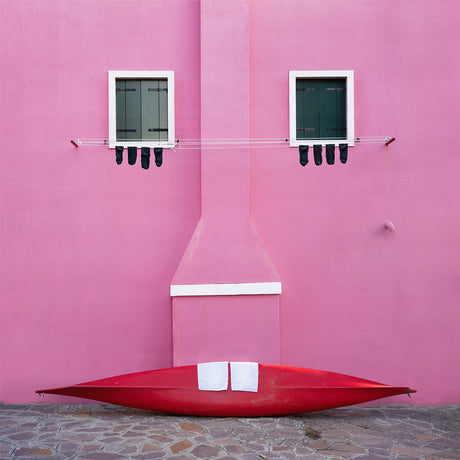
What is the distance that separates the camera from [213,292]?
235 inches

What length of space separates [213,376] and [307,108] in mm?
4043

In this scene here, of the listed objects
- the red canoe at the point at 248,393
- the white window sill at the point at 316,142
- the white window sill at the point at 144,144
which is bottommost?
the red canoe at the point at 248,393

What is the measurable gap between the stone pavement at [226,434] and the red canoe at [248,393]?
0.16 metres

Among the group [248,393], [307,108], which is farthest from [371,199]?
[248,393]

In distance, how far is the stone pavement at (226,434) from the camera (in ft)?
15.6

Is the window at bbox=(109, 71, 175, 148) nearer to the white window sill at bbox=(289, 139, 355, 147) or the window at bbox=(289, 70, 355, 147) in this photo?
the white window sill at bbox=(289, 139, 355, 147)

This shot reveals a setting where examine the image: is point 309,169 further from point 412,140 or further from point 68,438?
point 68,438

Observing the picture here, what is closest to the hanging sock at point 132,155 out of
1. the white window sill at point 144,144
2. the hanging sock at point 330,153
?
the white window sill at point 144,144

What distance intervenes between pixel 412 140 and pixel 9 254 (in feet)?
20.1

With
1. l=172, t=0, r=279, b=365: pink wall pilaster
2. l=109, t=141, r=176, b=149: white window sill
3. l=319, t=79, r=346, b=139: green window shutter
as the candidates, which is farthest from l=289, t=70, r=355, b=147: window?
l=109, t=141, r=176, b=149: white window sill

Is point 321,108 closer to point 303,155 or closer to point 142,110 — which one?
point 303,155

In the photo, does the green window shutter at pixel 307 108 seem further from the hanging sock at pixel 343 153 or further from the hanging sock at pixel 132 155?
the hanging sock at pixel 132 155

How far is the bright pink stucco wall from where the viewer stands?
637 centimetres

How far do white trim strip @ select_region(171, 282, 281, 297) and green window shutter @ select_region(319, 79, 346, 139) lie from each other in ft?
7.88
